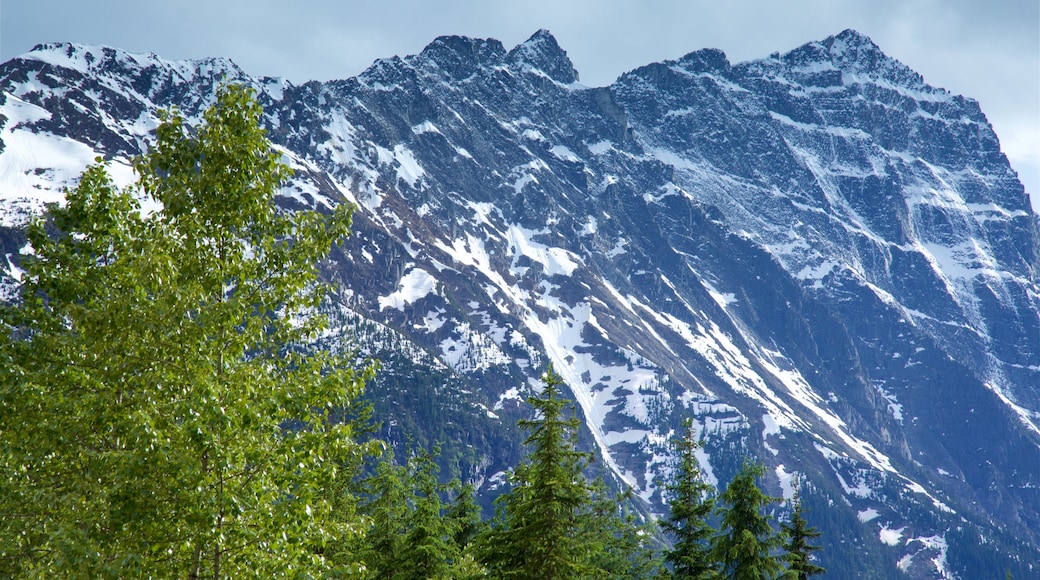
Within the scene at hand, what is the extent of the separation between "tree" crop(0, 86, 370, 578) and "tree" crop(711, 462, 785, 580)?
62.1 ft

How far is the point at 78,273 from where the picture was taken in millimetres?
11820

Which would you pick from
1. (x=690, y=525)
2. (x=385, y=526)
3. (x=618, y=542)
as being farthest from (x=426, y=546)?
(x=618, y=542)

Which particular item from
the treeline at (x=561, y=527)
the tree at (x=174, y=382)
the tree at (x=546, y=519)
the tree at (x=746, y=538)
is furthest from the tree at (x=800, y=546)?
the tree at (x=174, y=382)

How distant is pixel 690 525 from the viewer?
2970 cm

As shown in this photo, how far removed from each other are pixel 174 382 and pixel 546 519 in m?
13.9

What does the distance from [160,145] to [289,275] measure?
2971mm

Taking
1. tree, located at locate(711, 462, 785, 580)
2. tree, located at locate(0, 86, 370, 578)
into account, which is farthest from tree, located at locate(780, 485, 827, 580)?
tree, located at locate(0, 86, 370, 578)

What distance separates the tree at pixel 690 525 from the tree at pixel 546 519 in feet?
22.7

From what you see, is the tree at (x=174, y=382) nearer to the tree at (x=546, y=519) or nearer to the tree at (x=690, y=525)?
the tree at (x=546, y=519)

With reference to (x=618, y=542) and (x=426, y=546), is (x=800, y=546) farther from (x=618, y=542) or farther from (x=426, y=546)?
(x=426, y=546)

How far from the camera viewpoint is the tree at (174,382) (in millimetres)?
10531

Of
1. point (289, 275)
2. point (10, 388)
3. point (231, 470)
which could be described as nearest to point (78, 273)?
point (10, 388)

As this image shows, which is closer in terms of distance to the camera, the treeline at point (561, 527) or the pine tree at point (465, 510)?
the treeline at point (561, 527)

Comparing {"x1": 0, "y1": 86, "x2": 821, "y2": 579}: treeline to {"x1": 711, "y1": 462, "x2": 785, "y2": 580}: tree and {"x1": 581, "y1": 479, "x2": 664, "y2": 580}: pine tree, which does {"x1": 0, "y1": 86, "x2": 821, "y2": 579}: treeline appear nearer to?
{"x1": 711, "y1": 462, "x2": 785, "y2": 580}: tree
